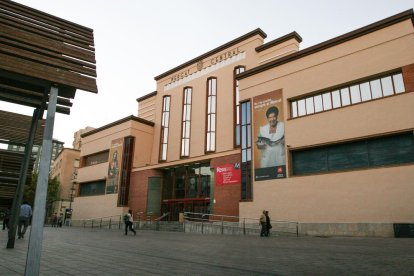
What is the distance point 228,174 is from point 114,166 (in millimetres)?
17924

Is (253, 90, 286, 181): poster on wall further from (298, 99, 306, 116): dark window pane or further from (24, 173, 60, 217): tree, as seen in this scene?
(24, 173, 60, 217): tree

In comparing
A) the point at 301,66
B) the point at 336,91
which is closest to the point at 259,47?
the point at 301,66

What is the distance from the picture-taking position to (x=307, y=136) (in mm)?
21953

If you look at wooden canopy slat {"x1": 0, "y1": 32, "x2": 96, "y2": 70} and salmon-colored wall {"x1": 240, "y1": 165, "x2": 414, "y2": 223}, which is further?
salmon-colored wall {"x1": 240, "y1": 165, "x2": 414, "y2": 223}

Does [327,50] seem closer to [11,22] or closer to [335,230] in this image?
[335,230]

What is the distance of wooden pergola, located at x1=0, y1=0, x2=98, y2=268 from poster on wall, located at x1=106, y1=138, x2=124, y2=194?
3557 centimetres

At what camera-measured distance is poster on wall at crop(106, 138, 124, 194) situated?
1547 inches

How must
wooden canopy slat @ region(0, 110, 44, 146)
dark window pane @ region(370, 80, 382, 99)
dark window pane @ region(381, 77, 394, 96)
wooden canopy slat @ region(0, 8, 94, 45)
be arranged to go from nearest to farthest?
wooden canopy slat @ region(0, 8, 94, 45)
wooden canopy slat @ region(0, 110, 44, 146)
dark window pane @ region(381, 77, 394, 96)
dark window pane @ region(370, 80, 382, 99)

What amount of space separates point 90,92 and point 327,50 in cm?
2164

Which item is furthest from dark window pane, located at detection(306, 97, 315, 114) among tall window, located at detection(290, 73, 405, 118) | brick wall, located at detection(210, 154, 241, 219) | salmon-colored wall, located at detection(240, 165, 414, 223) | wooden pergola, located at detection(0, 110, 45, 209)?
wooden pergola, located at detection(0, 110, 45, 209)

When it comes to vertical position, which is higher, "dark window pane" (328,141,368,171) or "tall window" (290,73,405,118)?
"tall window" (290,73,405,118)

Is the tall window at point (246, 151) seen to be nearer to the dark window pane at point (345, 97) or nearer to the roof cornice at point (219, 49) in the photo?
the dark window pane at point (345, 97)

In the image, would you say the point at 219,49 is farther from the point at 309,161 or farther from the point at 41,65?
the point at 41,65

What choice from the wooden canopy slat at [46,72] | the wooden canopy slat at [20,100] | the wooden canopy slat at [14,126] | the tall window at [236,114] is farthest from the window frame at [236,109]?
the wooden canopy slat at [46,72]
